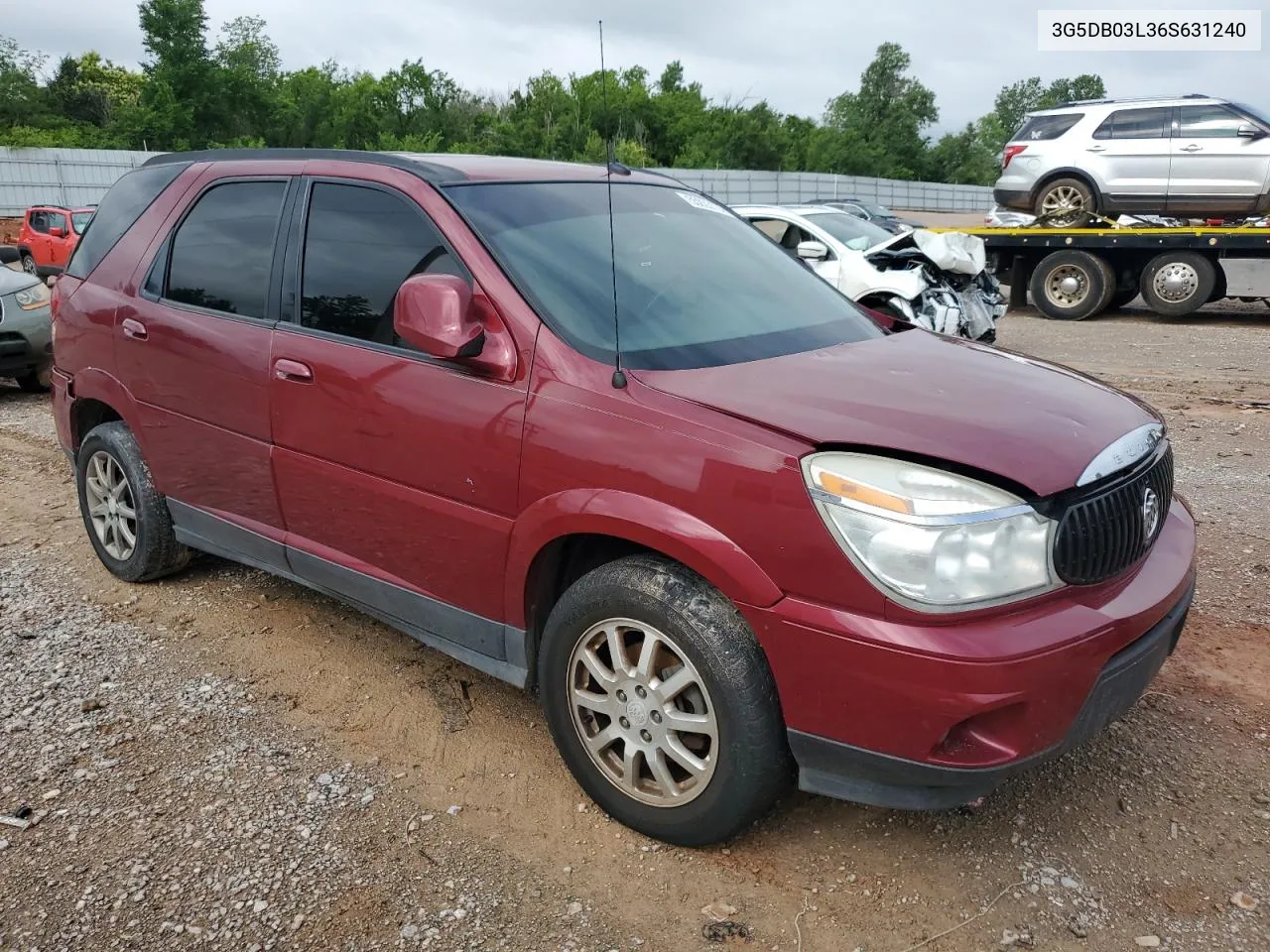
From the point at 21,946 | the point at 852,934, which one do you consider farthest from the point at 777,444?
the point at 21,946

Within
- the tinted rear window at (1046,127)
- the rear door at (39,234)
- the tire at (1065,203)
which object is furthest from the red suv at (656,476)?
the rear door at (39,234)

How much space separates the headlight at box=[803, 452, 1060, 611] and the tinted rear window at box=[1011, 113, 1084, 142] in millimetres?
13679

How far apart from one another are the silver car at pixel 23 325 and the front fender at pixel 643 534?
7.73 meters

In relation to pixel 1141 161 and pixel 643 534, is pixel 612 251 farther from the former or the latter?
pixel 1141 161

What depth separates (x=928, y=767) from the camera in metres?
2.30

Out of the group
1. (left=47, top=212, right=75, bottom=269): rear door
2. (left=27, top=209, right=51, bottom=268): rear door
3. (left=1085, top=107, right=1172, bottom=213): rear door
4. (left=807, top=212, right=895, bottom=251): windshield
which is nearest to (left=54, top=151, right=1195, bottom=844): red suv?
(left=807, top=212, right=895, bottom=251): windshield

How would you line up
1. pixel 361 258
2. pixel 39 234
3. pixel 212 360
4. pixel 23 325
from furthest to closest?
pixel 39 234 → pixel 23 325 → pixel 212 360 → pixel 361 258

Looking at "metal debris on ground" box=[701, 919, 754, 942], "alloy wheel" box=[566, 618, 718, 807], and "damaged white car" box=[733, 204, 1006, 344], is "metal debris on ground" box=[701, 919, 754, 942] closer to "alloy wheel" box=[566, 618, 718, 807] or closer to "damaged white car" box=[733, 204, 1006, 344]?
"alloy wheel" box=[566, 618, 718, 807]

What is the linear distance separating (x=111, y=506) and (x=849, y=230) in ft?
28.2

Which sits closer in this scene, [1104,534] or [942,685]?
[942,685]

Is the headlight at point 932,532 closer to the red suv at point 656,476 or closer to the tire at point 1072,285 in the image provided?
the red suv at point 656,476

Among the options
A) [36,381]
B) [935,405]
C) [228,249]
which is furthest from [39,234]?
[935,405]

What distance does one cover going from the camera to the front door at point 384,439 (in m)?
2.92

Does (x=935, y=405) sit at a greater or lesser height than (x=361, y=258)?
lesser
